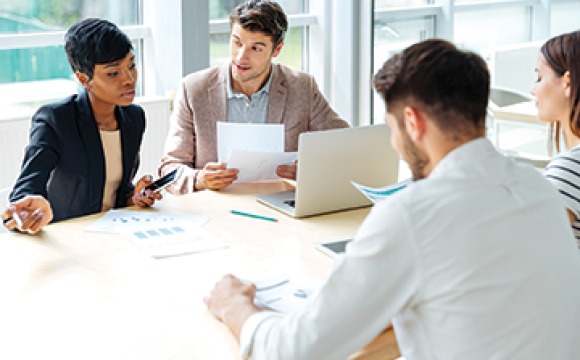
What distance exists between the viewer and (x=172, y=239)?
1682mm

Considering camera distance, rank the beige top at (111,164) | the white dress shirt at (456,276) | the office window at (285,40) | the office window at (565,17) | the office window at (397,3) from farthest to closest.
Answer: the office window at (397,3), the office window at (285,40), the office window at (565,17), the beige top at (111,164), the white dress shirt at (456,276)

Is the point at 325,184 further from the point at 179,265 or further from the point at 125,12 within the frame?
the point at 125,12

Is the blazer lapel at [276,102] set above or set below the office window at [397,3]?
below

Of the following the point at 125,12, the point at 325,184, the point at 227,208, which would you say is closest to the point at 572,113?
the point at 325,184

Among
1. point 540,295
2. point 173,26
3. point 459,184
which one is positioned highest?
point 173,26

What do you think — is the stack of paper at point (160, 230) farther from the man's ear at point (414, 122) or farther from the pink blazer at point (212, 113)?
the man's ear at point (414, 122)

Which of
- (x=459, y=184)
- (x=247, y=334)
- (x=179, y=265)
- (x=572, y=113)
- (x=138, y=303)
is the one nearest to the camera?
(x=459, y=184)

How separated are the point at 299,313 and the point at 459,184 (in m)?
0.32

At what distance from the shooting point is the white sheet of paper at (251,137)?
7.18 feet

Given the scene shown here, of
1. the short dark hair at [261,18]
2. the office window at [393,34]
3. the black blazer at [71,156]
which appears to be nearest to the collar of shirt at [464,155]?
the black blazer at [71,156]

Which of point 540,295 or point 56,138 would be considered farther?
point 56,138

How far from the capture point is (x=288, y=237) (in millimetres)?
1736

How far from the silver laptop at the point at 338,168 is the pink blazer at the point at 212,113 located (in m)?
0.52

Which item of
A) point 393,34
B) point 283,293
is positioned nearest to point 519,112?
point 393,34
